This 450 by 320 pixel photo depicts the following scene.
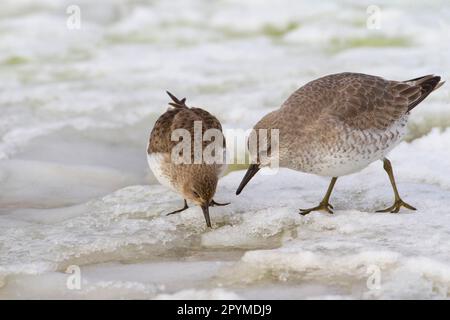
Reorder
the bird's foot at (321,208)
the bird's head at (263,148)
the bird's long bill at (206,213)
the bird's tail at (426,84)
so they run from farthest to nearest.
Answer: the bird's tail at (426,84), the bird's foot at (321,208), the bird's long bill at (206,213), the bird's head at (263,148)

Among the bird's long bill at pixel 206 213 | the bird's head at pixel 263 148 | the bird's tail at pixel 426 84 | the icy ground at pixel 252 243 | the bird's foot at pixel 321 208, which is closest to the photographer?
the icy ground at pixel 252 243

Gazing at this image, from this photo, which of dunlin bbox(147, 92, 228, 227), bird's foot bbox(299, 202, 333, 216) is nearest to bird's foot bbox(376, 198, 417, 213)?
bird's foot bbox(299, 202, 333, 216)

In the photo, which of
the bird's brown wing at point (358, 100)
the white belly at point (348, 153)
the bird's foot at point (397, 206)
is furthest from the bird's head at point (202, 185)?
the bird's foot at point (397, 206)

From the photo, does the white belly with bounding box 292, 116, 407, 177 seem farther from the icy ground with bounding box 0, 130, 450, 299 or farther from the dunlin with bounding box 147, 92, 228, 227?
the dunlin with bounding box 147, 92, 228, 227

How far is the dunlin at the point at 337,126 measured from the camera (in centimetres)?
585

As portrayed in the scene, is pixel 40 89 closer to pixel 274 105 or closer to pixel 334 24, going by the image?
pixel 274 105

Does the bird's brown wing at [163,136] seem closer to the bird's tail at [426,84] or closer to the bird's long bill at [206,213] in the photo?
the bird's long bill at [206,213]

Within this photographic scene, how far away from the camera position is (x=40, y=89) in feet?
32.5

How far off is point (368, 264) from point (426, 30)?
6.90 m

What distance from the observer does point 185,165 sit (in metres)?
6.06

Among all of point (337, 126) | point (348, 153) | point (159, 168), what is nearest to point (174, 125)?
point (159, 168)

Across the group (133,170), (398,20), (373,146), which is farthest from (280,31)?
(373,146)

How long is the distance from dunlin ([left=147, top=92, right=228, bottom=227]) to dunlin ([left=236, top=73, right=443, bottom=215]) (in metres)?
0.29

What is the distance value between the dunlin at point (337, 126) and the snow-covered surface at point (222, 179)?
0.44 m
